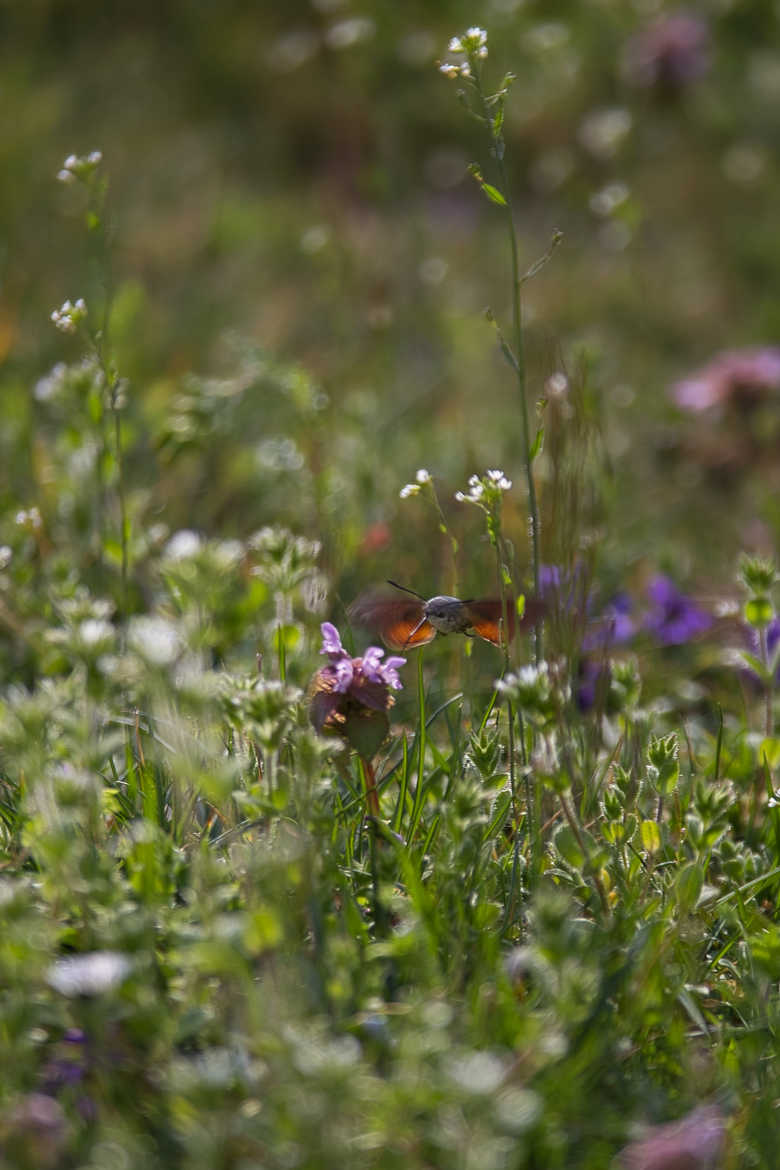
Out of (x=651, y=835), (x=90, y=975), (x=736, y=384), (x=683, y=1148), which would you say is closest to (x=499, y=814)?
(x=651, y=835)

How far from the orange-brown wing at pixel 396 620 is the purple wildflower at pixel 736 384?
1877 millimetres

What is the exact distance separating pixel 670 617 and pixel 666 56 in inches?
137

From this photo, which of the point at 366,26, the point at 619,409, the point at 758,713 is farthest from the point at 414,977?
the point at 619,409

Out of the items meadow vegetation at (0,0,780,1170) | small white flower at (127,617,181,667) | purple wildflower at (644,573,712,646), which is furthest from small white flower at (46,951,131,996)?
purple wildflower at (644,573,712,646)

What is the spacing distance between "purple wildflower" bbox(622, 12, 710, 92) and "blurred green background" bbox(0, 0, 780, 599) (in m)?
0.01

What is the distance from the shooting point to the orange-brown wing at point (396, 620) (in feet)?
5.53

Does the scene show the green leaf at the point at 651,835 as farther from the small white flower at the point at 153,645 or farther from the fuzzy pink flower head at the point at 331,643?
the small white flower at the point at 153,645

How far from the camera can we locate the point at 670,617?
2.51 metres

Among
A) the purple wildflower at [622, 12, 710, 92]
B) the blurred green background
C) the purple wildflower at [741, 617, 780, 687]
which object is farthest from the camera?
the purple wildflower at [622, 12, 710, 92]

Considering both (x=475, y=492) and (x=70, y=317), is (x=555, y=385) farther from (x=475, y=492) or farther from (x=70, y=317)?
(x=70, y=317)

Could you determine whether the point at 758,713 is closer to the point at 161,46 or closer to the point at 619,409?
the point at 619,409

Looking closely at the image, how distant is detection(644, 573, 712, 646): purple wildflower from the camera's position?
8.15 feet

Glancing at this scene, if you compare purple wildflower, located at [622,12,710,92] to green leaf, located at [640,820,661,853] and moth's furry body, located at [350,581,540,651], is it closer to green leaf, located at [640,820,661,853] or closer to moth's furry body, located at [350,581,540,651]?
moth's furry body, located at [350,581,540,651]

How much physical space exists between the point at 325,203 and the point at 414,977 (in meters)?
4.33
